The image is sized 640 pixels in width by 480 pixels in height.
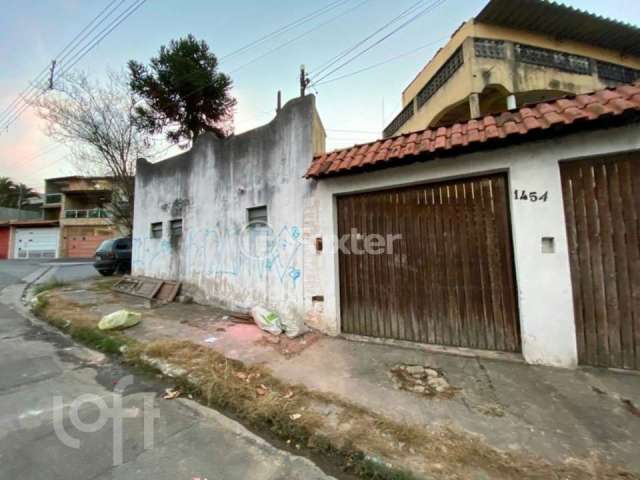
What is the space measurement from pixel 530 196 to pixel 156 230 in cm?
962

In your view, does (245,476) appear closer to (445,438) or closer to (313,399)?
(313,399)

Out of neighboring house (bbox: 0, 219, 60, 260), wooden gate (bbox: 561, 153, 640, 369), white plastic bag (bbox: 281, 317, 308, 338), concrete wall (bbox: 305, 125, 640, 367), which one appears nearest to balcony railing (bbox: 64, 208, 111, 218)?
neighboring house (bbox: 0, 219, 60, 260)

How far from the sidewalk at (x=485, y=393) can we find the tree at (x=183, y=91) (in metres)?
12.5

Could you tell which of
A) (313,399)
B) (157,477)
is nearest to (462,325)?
(313,399)

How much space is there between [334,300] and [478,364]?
230cm

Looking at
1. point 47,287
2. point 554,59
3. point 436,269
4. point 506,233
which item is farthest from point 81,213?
point 554,59

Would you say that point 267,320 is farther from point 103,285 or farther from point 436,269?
point 103,285

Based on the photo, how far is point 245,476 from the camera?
1.97 meters

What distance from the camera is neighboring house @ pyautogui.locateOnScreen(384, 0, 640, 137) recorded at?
8.98 meters

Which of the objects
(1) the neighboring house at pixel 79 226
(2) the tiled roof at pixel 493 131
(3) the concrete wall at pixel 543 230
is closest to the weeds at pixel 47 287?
(2) the tiled roof at pixel 493 131

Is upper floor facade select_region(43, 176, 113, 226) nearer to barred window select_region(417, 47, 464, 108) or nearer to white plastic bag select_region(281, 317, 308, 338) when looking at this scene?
white plastic bag select_region(281, 317, 308, 338)

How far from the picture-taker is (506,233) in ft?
12.7

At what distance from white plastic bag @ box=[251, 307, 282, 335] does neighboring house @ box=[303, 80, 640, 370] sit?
900mm

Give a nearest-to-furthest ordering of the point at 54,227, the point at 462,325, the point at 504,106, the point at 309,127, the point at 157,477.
A: 1. the point at 157,477
2. the point at 462,325
3. the point at 309,127
4. the point at 504,106
5. the point at 54,227
